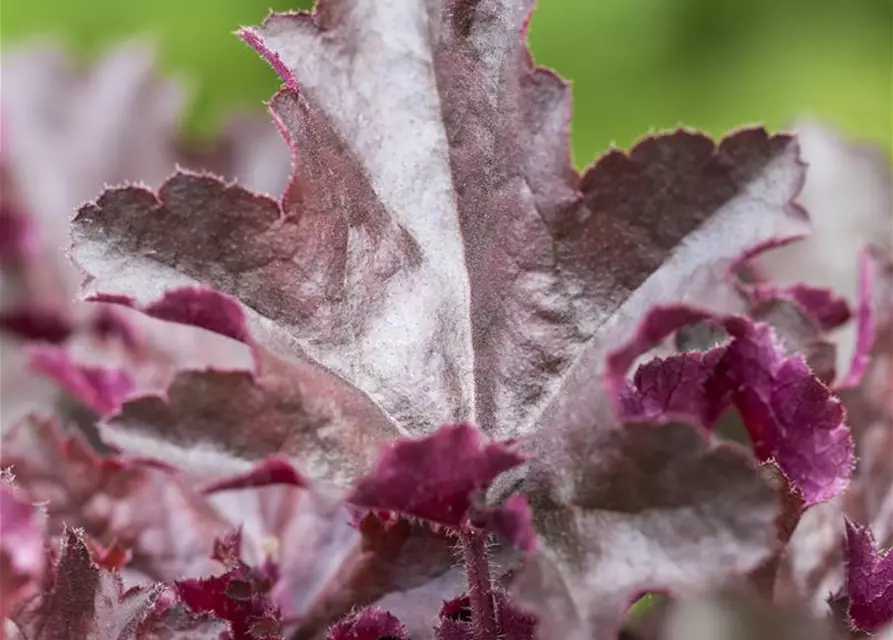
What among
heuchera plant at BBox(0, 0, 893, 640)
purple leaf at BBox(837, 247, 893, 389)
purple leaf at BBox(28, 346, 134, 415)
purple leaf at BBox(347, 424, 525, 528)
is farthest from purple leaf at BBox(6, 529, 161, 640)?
purple leaf at BBox(837, 247, 893, 389)

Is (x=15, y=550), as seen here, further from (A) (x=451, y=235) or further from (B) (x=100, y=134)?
(B) (x=100, y=134)

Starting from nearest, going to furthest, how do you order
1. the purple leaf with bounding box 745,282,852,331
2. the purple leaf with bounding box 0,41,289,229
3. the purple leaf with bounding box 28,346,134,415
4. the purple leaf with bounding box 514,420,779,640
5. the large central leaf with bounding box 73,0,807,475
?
the purple leaf with bounding box 514,420,779,640, the large central leaf with bounding box 73,0,807,475, the purple leaf with bounding box 745,282,852,331, the purple leaf with bounding box 28,346,134,415, the purple leaf with bounding box 0,41,289,229

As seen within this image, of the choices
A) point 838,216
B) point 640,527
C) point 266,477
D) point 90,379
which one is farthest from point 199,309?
point 838,216

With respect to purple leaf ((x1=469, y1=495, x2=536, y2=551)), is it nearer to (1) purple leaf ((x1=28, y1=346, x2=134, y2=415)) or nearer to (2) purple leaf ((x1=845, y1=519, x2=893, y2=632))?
(2) purple leaf ((x1=845, y1=519, x2=893, y2=632))

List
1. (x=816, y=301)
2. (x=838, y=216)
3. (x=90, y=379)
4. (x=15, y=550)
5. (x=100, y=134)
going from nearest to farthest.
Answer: (x=15, y=550) < (x=816, y=301) < (x=90, y=379) < (x=838, y=216) < (x=100, y=134)

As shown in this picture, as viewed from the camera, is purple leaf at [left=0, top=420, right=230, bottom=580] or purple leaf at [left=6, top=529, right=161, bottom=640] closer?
purple leaf at [left=6, top=529, right=161, bottom=640]

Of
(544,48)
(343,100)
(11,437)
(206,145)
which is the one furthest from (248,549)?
(544,48)

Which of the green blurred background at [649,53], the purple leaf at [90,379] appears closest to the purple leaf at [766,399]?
the purple leaf at [90,379]
